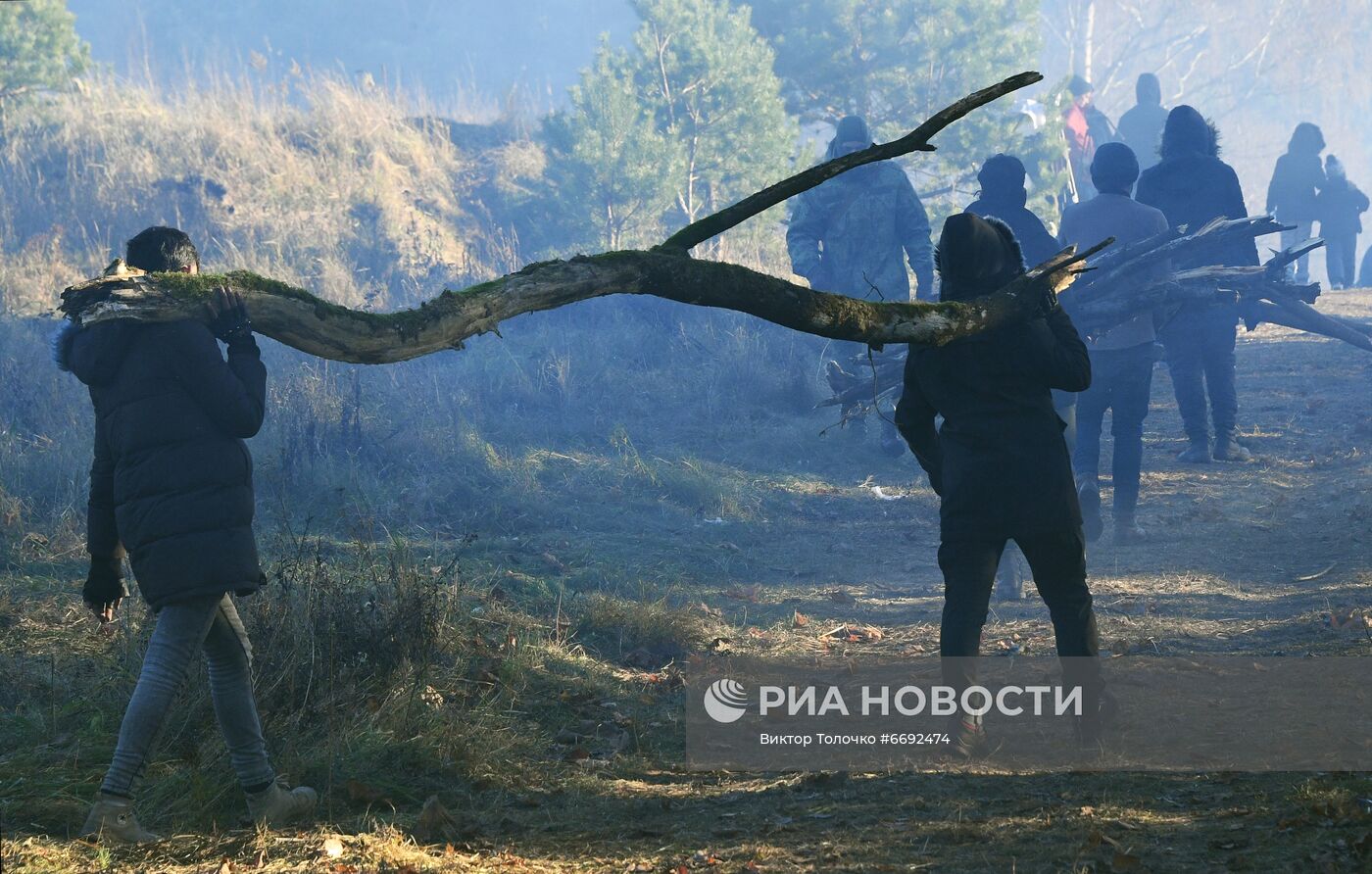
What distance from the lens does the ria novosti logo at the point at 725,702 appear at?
5.23 m

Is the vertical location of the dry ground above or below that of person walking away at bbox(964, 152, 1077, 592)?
below

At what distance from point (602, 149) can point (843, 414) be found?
8.25 metres

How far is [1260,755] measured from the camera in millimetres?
4148

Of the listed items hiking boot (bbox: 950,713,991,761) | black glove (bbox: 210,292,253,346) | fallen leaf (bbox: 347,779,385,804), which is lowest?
fallen leaf (bbox: 347,779,385,804)

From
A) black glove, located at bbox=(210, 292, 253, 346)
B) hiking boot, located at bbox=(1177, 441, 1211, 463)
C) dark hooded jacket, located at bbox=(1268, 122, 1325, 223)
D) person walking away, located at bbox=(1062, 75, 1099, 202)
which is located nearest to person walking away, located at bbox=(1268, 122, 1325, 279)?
dark hooded jacket, located at bbox=(1268, 122, 1325, 223)

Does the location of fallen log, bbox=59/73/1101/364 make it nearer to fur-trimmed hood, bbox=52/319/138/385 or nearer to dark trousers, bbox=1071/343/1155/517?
fur-trimmed hood, bbox=52/319/138/385

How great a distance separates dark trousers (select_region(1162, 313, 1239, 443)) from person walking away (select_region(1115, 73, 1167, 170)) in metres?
11.8

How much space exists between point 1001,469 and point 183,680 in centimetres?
273

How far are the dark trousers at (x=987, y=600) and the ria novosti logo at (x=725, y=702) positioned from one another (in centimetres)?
137

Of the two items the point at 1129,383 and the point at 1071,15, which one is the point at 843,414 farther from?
the point at 1071,15

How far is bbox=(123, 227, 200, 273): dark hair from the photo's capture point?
12.1 ft

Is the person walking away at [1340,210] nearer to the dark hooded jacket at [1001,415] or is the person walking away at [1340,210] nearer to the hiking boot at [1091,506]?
the hiking boot at [1091,506]

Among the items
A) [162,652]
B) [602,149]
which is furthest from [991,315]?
[602,149]

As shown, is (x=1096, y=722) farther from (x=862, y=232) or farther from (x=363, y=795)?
(x=862, y=232)
